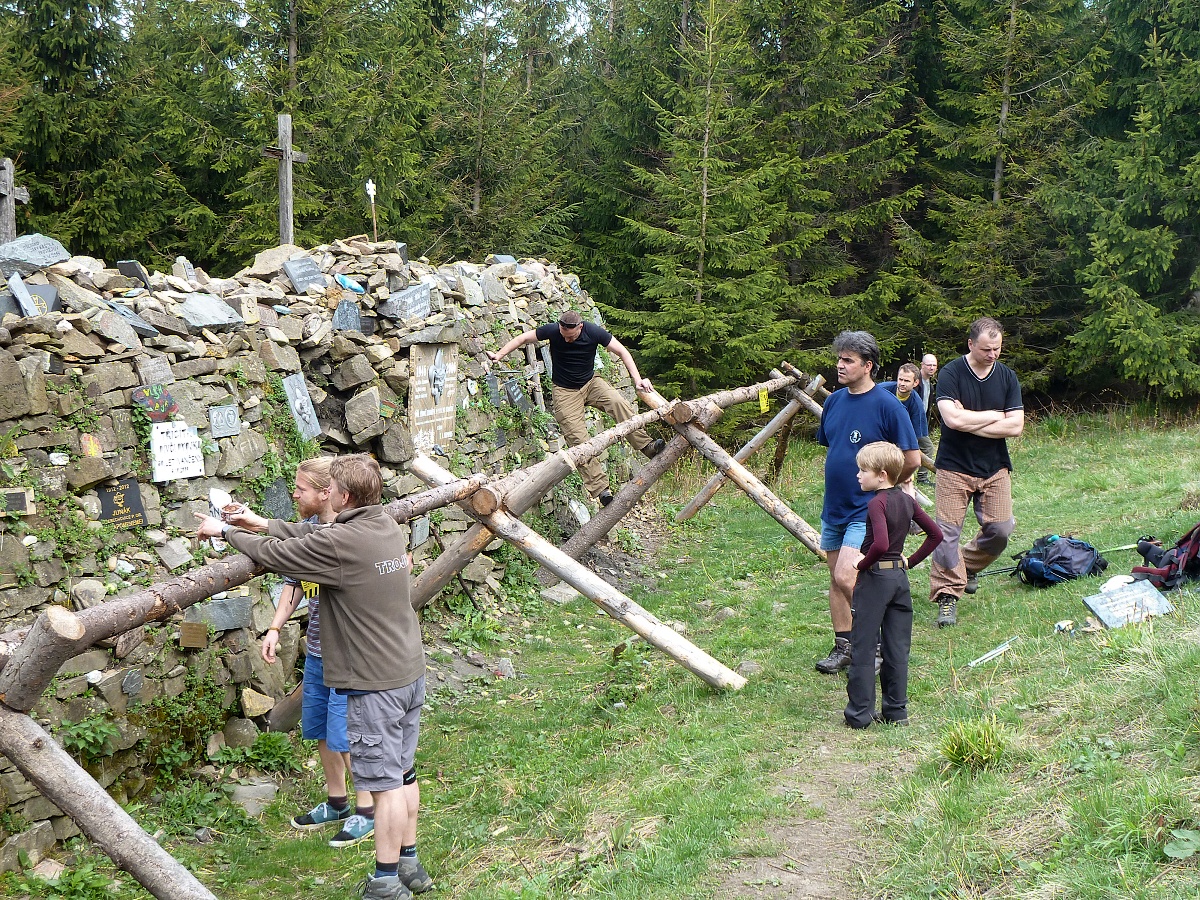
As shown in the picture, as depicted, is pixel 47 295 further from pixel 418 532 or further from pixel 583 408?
pixel 583 408

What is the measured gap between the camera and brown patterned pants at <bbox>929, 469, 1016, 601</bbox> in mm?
6516

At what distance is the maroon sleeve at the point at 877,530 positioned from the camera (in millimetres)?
4832

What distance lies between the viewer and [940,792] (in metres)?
3.85

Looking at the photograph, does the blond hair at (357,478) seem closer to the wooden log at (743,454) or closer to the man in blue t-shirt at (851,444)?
the man in blue t-shirt at (851,444)

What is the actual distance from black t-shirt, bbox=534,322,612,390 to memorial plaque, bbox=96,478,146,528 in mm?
4732

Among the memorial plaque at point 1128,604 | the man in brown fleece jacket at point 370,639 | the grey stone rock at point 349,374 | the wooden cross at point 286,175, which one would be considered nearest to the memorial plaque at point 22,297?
the man in brown fleece jacket at point 370,639

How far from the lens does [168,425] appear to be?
5.75m

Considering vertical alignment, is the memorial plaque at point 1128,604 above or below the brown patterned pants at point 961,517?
below

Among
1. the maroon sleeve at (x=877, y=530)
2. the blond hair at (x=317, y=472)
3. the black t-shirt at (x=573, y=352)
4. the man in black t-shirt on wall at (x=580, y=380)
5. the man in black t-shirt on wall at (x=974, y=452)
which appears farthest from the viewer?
the black t-shirt at (x=573, y=352)

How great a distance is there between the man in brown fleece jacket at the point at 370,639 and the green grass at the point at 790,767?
0.48 m

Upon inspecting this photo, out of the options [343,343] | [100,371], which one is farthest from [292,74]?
[100,371]

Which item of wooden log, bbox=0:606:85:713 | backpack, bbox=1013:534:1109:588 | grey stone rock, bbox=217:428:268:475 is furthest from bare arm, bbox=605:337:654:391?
wooden log, bbox=0:606:85:713

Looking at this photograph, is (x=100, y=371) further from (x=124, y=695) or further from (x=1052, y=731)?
(x=1052, y=731)

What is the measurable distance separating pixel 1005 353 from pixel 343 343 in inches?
552
